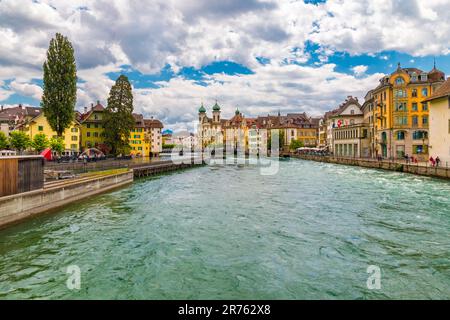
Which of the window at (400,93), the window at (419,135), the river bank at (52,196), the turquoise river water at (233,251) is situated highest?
the window at (400,93)

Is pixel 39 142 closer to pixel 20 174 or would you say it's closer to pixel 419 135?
pixel 20 174

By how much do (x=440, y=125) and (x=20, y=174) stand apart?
47.3 meters

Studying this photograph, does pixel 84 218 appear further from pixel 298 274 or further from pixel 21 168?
pixel 298 274

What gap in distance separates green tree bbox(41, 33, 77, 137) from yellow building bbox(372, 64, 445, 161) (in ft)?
201

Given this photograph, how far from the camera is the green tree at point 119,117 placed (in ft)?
212

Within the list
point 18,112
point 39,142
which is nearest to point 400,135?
point 39,142

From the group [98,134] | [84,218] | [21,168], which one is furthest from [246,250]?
[98,134]

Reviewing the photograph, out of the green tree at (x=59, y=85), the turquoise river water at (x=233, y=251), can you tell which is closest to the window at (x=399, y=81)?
the turquoise river water at (x=233, y=251)

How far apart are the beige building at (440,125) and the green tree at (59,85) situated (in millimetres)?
57151

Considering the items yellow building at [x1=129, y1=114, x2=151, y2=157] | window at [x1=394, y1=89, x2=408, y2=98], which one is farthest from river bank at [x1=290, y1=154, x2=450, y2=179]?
yellow building at [x1=129, y1=114, x2=151, y2=157]

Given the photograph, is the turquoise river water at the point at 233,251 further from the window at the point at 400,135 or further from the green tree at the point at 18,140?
the window at the point at 400,135

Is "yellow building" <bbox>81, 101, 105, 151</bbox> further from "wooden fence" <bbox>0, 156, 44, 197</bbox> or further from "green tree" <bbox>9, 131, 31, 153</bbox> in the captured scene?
"wooden fence" <bbox>0, 156, 44, 197</bbox>

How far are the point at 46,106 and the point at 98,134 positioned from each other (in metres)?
28.4
